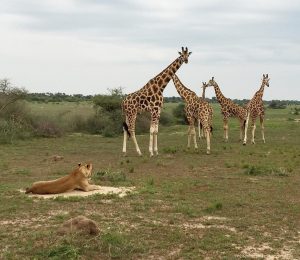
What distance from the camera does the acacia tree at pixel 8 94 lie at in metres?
28.0

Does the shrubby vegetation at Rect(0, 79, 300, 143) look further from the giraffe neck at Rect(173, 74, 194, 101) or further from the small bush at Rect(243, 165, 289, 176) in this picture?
the small bush at Rect(243, 165, 289, 176)

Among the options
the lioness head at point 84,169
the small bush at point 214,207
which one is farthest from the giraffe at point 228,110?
the small bush at point 214,207

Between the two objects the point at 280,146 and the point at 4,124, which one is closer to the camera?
the point at 280,146

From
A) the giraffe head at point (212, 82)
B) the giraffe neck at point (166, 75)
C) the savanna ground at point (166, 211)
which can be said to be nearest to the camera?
the savanna ground at point (166, 211)

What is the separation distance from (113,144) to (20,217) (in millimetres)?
15050

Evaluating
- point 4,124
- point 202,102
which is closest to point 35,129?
point 4,124

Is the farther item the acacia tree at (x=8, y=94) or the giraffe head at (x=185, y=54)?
the acacia tree at (x=8, y=94)

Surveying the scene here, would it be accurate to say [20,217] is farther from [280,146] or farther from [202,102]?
[280,146]

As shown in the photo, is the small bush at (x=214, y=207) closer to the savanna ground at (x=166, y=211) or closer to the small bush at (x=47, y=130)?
the savanna ground at (x=166, y=211)

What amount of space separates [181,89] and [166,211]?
1141cm

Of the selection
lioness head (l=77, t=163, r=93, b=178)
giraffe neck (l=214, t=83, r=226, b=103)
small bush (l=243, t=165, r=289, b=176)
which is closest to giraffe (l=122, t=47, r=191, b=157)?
small bush (l=243, t=165, r=289, b=176)

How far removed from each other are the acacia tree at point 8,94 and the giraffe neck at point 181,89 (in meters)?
11.2

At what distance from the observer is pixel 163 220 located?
8.43 metres

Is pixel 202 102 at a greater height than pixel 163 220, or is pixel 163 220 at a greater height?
pixel 202 102
